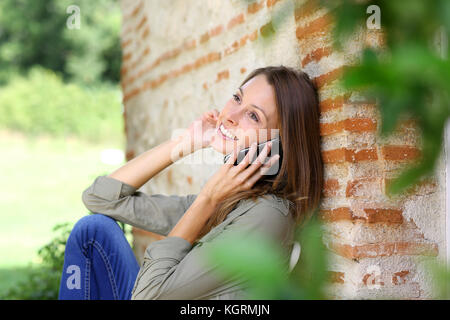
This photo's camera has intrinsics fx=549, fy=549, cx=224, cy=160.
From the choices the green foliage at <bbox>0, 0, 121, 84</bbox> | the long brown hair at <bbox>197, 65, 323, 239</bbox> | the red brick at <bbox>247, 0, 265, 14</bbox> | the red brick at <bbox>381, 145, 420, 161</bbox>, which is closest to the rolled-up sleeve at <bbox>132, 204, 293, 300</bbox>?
the long brown hair at <bbox>197, 65, 323, 239</bbox>

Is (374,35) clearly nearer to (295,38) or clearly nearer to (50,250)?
(295,38)

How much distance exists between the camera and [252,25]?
2.89m

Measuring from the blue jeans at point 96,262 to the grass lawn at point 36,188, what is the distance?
5.55m

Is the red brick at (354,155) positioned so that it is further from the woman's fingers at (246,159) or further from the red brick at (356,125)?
the woman's fingers at (246,159)

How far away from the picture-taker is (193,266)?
6.36 feet

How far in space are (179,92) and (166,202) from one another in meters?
1.55

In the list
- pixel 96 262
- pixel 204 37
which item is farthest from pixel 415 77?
pixel 204 37

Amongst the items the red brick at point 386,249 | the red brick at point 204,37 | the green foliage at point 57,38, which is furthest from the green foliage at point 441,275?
the green foliage at point 57,38

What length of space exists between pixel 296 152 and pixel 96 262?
1.13m

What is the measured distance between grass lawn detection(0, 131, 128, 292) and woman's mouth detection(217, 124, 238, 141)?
6.20 meters

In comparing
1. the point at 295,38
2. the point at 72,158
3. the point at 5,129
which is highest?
the point at 5,129

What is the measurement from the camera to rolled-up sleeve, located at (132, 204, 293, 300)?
6.30 feet

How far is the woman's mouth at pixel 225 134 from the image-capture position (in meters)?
2.29
